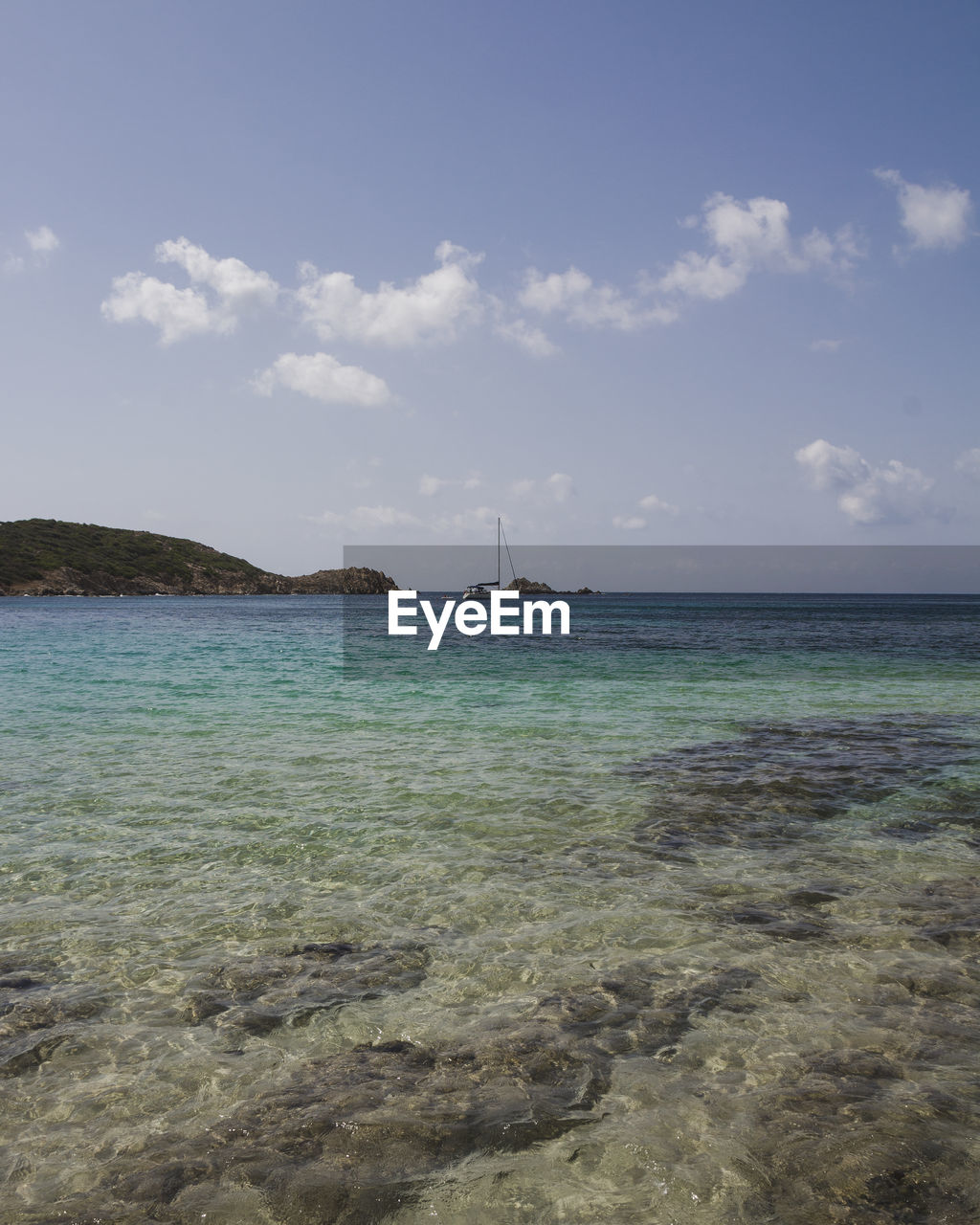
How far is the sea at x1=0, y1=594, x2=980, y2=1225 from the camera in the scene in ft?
12.4

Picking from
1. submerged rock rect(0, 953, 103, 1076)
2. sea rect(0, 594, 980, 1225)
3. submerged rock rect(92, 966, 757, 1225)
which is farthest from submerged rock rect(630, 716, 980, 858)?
submerged rock rect(0, 953, 103, 1076)

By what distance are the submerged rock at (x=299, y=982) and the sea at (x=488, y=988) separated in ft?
0.12

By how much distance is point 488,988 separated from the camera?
19.0ft

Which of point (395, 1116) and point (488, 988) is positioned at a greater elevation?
point (395, 1116)

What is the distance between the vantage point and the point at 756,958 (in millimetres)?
6203

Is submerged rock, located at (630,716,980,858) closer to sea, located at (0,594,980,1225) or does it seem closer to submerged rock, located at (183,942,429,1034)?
sea, located at (0,594,980,1225)

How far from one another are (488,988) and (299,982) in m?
1.54

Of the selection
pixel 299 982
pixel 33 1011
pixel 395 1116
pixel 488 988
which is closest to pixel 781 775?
pixel 488 988

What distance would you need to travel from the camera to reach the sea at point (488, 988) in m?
3.77

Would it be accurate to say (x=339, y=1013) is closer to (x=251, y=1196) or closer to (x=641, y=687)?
(x=251, y=1196)

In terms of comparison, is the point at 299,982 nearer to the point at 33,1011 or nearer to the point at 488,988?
the point at 488,988

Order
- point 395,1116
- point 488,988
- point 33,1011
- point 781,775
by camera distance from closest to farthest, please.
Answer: point 395,1116 → point 33,1011 → point 488,988 → point 781,775

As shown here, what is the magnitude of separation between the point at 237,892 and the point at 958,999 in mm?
6721

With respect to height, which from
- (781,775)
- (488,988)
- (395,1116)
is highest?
(395,1116)
